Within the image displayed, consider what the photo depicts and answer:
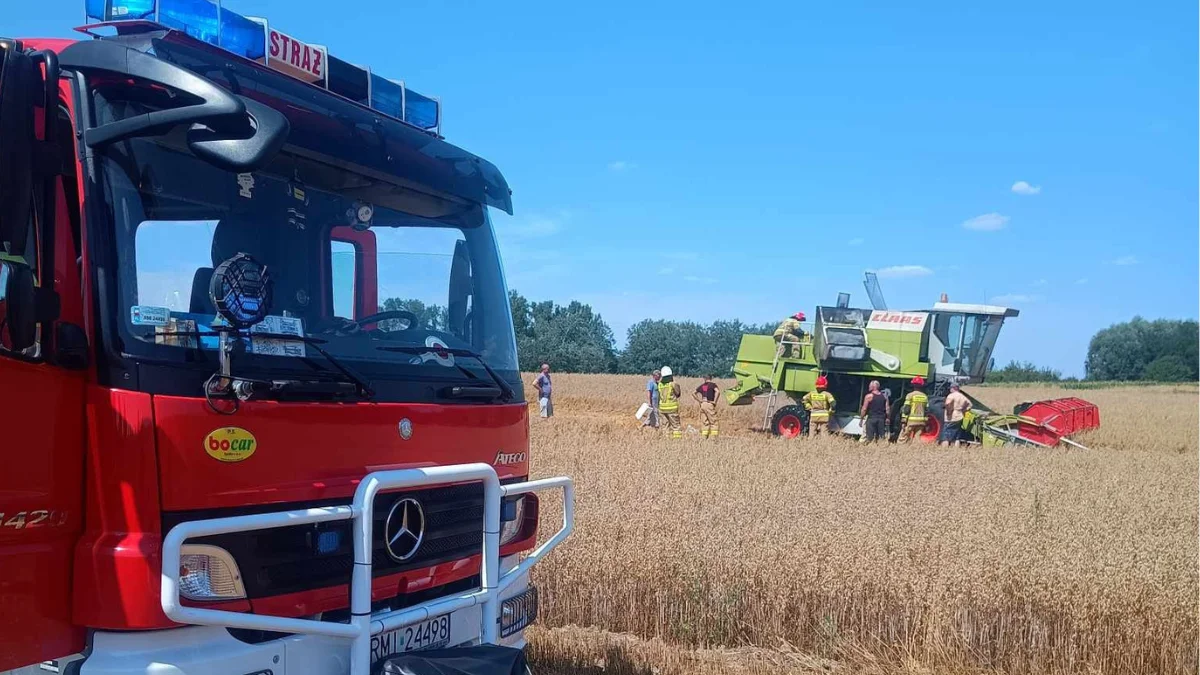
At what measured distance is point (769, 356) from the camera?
21750 millimetres

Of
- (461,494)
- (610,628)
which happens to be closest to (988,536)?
(610,628)

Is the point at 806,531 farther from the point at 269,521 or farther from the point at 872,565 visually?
the point at 269,521

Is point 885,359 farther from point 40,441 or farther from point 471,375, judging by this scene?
point 40,441

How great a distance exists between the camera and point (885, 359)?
20047 millimetres

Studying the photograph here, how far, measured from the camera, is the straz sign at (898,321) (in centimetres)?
1998

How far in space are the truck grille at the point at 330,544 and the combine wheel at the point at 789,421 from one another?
1756 centimetres

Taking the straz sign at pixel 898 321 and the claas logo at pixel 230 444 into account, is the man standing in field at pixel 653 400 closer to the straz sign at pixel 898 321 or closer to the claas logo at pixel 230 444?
the straz sign at pixel 898 321

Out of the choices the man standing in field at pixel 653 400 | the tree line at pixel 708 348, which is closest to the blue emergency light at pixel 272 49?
the man standing in field at pixel 653 400

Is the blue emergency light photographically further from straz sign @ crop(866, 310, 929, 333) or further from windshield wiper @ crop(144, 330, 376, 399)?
straz sign @ crop(866, 310, 929, 333)

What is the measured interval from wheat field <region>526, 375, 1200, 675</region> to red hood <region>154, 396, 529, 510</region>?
2.39 m

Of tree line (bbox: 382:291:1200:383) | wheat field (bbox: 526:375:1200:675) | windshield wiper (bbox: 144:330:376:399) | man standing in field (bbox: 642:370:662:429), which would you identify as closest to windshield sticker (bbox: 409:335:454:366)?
windshield wiper (bbox: 144:330:376:399)

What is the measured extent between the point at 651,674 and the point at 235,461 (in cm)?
327

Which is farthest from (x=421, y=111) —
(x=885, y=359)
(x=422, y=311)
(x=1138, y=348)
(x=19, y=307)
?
(x=1138, y=348)

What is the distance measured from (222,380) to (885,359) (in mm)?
18840
